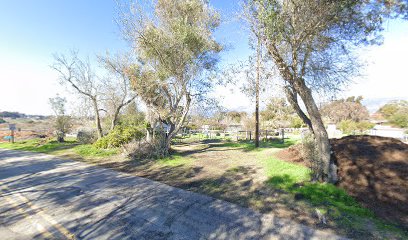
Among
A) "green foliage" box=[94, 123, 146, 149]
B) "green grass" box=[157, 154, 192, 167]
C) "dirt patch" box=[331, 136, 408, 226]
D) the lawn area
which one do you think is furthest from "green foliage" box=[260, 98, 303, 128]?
"green foliage" box=[94, 123, 146, 149]

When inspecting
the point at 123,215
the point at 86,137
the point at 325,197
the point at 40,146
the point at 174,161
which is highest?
the point at 86,137

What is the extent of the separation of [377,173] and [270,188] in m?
3.25

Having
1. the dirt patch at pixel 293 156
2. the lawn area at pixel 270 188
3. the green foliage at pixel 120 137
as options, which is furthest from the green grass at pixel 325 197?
the green foliage at pixel 120 137

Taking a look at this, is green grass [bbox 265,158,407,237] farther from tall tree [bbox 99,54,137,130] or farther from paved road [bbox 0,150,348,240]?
tall tree [bbox 99,54,137,130]

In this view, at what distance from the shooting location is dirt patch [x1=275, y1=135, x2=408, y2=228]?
5.03 meters

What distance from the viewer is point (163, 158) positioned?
11.7 meters

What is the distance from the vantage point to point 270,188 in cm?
668

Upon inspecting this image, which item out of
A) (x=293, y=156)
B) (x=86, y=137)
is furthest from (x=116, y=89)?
(x=293, y=156)

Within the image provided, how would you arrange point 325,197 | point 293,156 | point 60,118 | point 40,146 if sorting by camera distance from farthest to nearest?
point 60,118
point 40,146
point 293,156
point 325,197

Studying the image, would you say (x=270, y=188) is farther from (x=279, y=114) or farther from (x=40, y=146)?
(x=40, y=146)

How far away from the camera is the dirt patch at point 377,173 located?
5031 millimetres

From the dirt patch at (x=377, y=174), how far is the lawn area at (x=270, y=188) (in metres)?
0.42

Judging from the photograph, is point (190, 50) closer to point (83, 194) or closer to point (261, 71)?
point (261, 71)

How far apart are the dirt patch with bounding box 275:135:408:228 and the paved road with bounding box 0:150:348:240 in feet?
7.25
